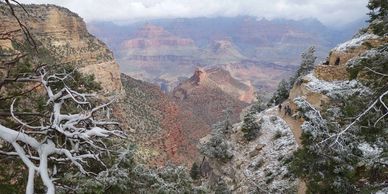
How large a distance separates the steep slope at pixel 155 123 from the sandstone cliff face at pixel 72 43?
4.38 metres

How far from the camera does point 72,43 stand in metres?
67.2

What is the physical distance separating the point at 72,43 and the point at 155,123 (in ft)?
58.5

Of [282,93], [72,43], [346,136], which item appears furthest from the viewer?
[72,43]

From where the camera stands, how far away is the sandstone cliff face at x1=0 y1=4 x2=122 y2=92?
62.3m

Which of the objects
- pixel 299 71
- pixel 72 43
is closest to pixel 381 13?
pixel 299 71

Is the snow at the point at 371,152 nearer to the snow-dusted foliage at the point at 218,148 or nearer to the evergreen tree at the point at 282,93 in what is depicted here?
the snow-dusted foliage at the point at 218,148

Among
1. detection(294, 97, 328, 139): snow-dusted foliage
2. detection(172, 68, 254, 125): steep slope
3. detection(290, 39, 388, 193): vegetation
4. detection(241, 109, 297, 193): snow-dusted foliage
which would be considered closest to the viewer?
detection(290, 39, 388, 193): vegetation

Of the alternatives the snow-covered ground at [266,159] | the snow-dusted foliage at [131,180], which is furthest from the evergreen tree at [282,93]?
the snow-dusted foliage at [131,180]

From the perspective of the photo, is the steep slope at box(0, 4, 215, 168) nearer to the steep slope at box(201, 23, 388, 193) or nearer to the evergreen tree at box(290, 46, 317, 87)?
the evergreen tree at box(290, 46, 317, 87)

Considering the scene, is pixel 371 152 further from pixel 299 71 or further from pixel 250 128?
pixel 299 71

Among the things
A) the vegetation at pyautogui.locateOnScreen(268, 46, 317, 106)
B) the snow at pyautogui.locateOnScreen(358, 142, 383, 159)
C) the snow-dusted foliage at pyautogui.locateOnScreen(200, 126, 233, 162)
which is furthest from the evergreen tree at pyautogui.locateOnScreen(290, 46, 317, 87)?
the snow at pyautogui.locateOnScreen(358, 142, 383, 159)

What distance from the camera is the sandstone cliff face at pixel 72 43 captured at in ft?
204

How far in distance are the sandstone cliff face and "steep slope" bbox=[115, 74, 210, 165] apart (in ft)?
14.4

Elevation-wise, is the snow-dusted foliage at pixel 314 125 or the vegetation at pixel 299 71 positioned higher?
the snow-dusted foliage at pixel 314 125
